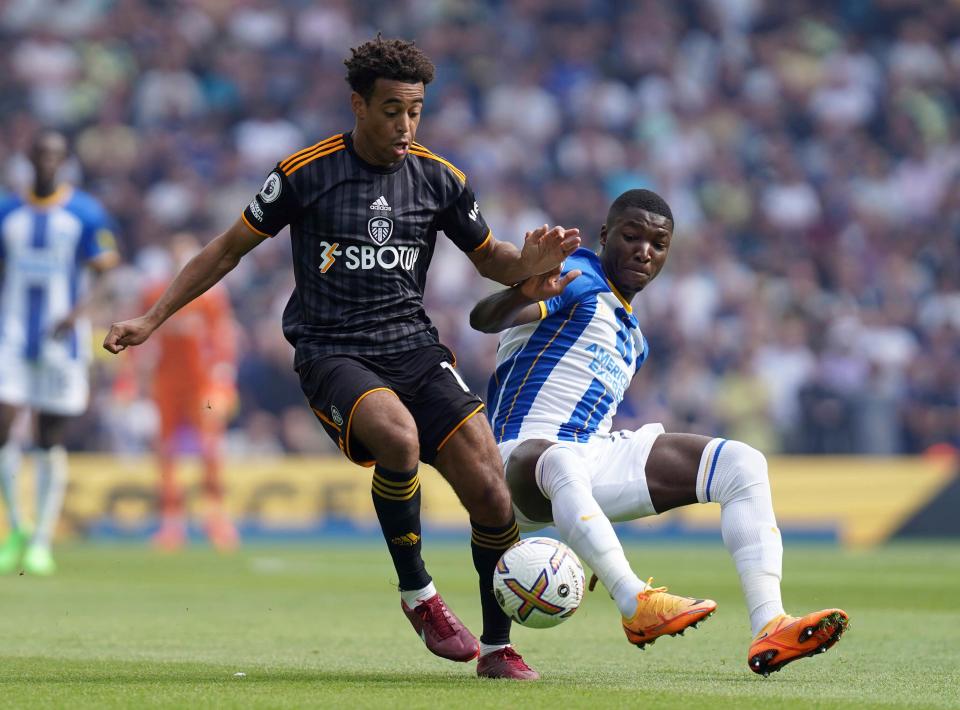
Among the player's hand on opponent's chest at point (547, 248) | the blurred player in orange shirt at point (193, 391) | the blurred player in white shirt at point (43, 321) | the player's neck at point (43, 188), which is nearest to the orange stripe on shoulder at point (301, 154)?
the player's hand on opponent's chest at point (547, 248)

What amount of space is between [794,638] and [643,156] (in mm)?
17054

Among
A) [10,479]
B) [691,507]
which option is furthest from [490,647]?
[691,507]

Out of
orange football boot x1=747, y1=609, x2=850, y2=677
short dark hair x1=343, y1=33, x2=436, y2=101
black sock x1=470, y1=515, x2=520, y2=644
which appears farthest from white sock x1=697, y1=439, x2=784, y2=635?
short dark hair x1=343, y1=33, x2=436, y2=101

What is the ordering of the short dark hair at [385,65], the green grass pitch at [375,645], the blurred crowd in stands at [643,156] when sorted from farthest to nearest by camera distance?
the blurred crowd in stands at [643,156] < the short dark hair at [385,65] < the green grass pitch at [375,645]

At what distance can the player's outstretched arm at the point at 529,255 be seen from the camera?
5.99 metres

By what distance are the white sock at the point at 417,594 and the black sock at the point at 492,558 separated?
0.20 meters

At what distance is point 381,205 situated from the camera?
5973 mm

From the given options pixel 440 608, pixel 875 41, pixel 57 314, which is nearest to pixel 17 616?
pixel 440 608

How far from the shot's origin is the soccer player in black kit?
5.82 metres

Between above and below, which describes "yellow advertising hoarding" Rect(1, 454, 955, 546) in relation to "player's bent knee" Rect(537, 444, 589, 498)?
below

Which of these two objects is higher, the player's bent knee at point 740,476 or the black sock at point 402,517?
the player's bent knee at point 740,476

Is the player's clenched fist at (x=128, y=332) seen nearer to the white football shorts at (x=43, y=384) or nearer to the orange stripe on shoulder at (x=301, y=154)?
the orange stripe on shoulder at (x=301, y=154)

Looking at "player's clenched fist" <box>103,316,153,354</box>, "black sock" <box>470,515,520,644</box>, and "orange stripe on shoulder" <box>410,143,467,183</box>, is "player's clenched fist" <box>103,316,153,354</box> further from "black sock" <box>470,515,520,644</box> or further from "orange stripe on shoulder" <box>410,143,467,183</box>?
"black sock" <box>470,515,520,644</box>

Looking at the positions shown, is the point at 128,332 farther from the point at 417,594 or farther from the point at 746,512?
the point at 746,512
